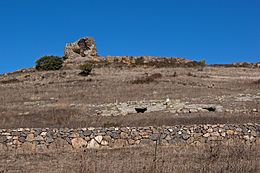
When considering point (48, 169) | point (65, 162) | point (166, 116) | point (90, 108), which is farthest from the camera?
point (90, 108)

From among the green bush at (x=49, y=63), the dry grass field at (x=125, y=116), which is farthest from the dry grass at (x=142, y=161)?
the green bush at (x=49, y=63)

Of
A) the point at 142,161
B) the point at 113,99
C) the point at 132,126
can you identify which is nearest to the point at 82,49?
the point at 113,99

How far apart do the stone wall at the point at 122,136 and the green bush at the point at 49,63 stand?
39.3m

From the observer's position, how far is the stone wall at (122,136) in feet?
42.5

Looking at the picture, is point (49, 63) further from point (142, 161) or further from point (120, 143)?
point (142, 161)

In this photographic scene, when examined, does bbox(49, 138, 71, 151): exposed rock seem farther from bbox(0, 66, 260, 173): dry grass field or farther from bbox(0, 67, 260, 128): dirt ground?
bbox(0, 67, 260, 128): dirt ground

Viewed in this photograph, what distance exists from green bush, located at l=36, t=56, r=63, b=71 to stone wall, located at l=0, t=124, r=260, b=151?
39.3m

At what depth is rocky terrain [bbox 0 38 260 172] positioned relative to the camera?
32.4 feet

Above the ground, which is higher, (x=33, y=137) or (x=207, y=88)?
(x=207, y=88)

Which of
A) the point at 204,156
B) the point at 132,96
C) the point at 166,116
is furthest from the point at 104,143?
the point at 132,96

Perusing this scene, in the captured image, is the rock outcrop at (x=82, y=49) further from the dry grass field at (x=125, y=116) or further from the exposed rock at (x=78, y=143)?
the exposed rock at (x=78, y=143)

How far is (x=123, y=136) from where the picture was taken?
13297 millimetres

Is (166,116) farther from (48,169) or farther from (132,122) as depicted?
(48,169)

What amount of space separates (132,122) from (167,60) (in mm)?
46002
